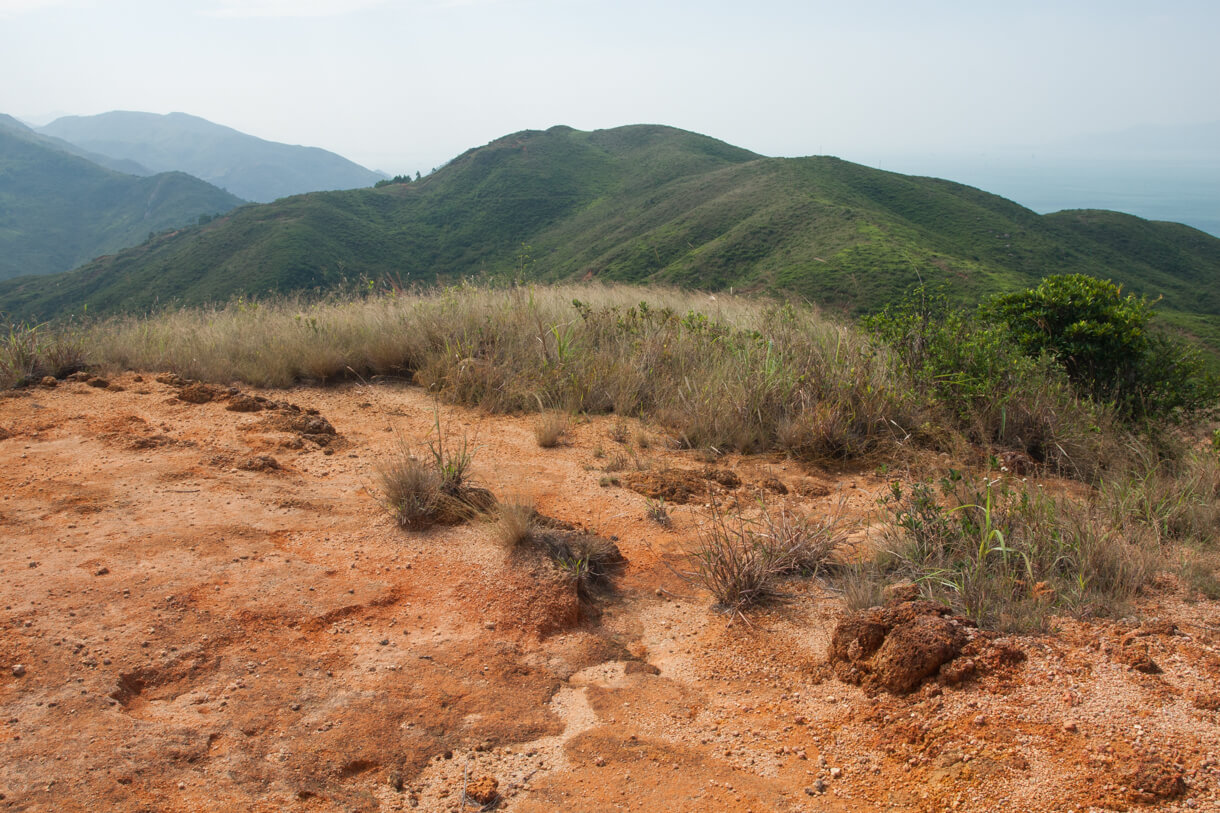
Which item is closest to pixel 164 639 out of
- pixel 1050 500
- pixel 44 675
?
pixel 44 675

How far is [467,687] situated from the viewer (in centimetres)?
221

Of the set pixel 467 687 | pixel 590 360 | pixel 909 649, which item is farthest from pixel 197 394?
pixel 909 649

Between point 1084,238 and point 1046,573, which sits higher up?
point 1084,238

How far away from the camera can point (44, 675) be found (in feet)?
6.68

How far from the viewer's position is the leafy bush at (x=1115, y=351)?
5020 mm

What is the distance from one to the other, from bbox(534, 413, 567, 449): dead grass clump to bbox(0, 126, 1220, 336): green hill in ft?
32.8

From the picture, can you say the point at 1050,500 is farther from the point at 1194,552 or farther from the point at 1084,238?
the point at 1084,238

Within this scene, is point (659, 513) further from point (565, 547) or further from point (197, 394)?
point (197, 394)

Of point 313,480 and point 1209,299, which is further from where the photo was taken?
point 1209,299

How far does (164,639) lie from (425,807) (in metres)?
1.12

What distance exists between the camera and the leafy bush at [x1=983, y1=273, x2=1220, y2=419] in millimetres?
5020

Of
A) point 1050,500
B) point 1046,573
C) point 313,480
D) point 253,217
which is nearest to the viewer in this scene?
point 1046,573

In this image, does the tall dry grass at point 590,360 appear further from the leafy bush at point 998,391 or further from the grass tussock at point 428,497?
the grass tussock at point 428,497

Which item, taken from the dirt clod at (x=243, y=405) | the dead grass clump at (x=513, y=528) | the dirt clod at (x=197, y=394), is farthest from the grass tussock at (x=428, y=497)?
the dirt clod at (x=197, y=394)
